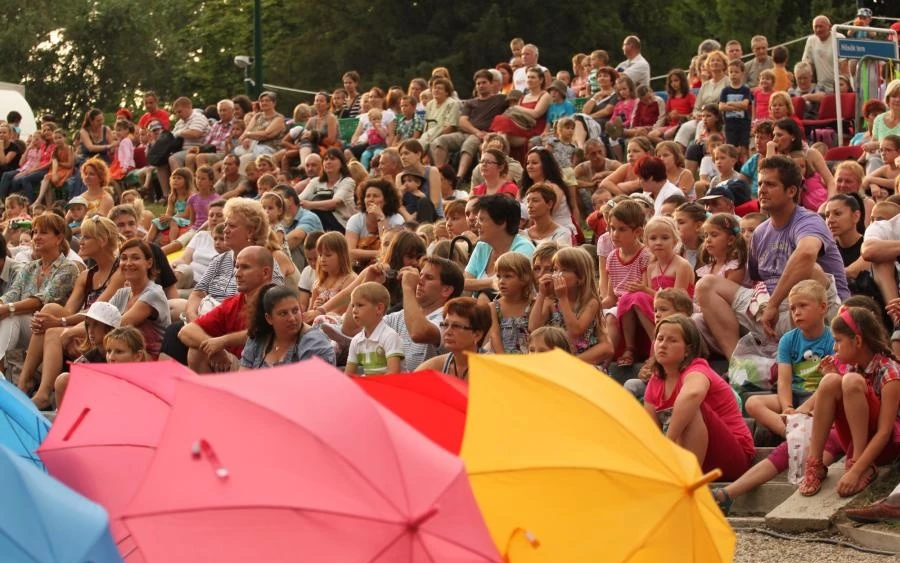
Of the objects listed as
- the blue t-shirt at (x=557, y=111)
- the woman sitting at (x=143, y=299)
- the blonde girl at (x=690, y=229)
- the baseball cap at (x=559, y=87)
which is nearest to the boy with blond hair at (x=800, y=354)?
the blonde girl at (x=690, y=229)

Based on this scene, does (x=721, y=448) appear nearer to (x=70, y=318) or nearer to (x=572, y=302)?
(x=572, y=302)

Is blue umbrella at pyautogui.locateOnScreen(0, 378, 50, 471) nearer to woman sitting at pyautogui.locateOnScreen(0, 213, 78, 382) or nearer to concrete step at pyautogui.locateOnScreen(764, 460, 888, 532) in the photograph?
concrete step at pyautogui.locateOnScreen(764, 460, 888, 532)

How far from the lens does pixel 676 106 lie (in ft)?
62.8

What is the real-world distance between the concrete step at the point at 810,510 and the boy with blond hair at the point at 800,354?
2.28ft

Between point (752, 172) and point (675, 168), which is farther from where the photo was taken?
point (675, 168)

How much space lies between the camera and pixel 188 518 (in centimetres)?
538

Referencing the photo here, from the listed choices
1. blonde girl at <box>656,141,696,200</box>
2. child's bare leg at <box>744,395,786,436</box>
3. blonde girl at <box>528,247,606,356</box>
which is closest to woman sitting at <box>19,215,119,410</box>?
blonde girl at <box>528,247,606,356</box>

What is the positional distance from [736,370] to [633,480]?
4111 mm

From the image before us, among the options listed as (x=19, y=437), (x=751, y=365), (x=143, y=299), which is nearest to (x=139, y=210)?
(x=143, y=299)

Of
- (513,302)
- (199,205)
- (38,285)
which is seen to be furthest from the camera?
(199,205)

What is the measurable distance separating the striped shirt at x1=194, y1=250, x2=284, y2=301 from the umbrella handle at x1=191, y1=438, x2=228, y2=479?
6868mm

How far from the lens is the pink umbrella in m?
5.14

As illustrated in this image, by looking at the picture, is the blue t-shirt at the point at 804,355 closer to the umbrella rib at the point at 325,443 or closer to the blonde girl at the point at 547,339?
the blonde girl at the point at 547,339

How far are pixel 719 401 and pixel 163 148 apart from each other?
49.6 feet
